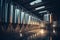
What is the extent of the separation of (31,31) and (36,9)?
0.81 ft

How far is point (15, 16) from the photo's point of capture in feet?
3.93

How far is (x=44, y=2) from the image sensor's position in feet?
4.21

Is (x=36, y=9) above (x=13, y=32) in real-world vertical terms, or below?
above

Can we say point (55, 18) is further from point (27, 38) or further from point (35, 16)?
point (27, 38)

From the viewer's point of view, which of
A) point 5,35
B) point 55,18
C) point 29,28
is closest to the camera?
point 5,35

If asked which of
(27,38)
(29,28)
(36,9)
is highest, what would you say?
(36,9)

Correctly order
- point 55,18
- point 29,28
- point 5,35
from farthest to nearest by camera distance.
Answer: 1. point 55,18
2. point 29,28
3. point 5,35

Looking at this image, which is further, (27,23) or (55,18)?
(55,18)

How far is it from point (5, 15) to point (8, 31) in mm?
161

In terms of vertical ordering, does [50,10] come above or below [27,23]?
Answer: above

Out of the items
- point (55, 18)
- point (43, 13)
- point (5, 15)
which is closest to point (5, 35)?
point (5, 15)

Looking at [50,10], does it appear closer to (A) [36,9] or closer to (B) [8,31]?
(A) [36,9]

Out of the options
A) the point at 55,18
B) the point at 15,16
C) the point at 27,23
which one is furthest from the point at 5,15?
the point at 55,18

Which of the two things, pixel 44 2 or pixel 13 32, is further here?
pixel 44 2
